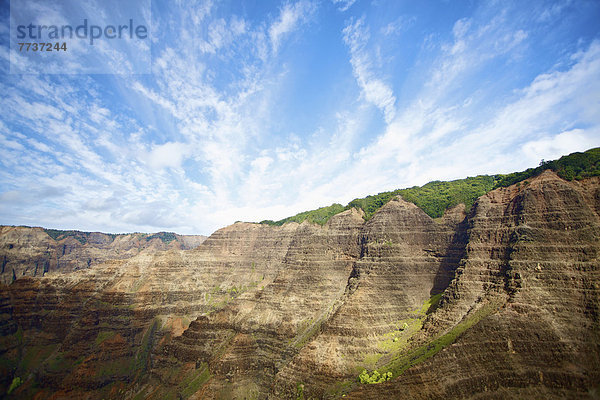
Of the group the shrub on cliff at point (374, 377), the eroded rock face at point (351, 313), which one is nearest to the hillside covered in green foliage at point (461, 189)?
the eroded rock face at point (351, 313)

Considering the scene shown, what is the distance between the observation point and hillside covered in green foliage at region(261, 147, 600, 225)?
5916 cm

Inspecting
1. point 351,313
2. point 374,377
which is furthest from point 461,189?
point 374,377

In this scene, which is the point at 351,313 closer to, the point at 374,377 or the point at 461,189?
the point at 374,377

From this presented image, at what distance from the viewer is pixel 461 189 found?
9300 cm

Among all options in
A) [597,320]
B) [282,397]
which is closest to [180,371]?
[282,397]

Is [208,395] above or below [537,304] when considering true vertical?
below

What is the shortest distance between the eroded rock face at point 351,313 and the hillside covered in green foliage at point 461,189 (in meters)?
4.25

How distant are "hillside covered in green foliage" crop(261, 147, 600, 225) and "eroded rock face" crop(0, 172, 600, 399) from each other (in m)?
4.25

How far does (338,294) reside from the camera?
78.1 m

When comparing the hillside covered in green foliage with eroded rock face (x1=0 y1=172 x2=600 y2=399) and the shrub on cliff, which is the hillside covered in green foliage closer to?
eroded rock face (x1=0 y1=172 x2=600 y2=399)

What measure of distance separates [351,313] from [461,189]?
57.0 meters

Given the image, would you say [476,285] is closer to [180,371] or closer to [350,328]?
[350,328]

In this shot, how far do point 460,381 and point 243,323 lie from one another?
5575 cm

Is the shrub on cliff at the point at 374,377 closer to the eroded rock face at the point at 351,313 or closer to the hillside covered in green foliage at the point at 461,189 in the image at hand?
the eroded rock face at the point at 351,313
